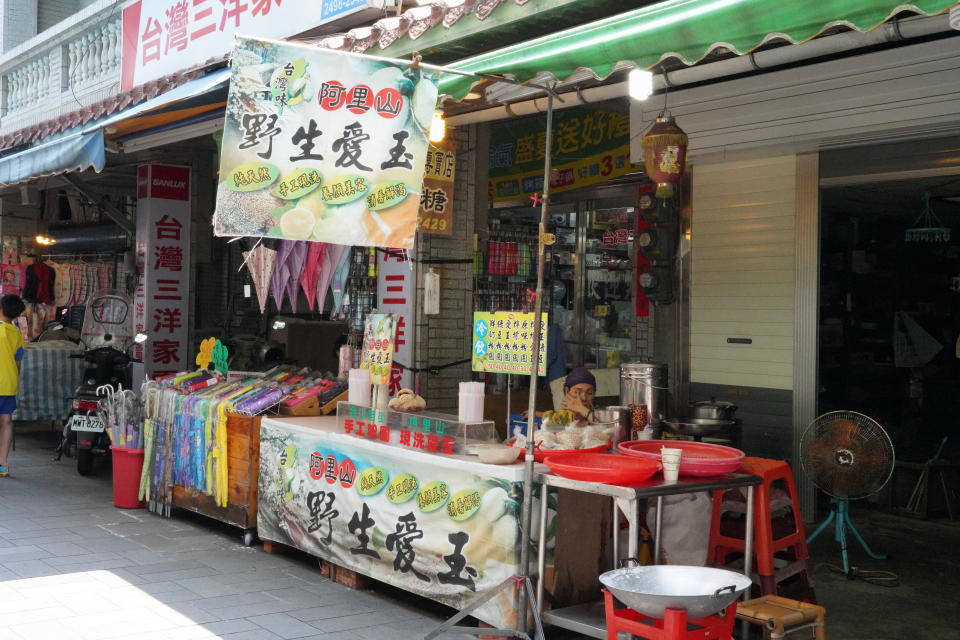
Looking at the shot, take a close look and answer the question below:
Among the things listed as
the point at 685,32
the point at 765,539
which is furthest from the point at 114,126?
the point at 765,539

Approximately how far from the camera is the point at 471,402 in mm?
6055

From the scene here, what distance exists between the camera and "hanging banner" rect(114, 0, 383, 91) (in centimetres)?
899

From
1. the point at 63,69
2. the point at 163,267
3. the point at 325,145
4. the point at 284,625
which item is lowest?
the point at 284,625

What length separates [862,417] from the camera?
6188 millimetres

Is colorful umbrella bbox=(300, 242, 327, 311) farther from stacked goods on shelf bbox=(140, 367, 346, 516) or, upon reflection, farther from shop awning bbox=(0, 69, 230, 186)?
shop awning bbox=(0, 69, 230, 186)

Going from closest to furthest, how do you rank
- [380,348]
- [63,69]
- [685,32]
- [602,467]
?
1. [685,32]
2. [602,467]
3. [380,348]
4. [63,69]

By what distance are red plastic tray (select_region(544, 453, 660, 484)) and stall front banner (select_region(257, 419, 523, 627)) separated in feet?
1.01

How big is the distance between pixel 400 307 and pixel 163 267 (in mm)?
5453

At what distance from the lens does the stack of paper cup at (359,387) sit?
23.0ft

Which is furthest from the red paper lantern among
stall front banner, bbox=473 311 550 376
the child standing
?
the child standing

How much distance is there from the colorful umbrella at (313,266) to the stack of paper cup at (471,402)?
2.57 meters

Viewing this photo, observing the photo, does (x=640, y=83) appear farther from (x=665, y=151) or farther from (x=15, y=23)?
(x=15, y=23)

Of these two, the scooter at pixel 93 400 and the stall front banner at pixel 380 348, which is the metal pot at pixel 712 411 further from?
the scooter at pixel 93 400

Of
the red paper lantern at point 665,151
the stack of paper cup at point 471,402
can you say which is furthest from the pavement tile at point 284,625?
the red paper lantern at point 665,151
